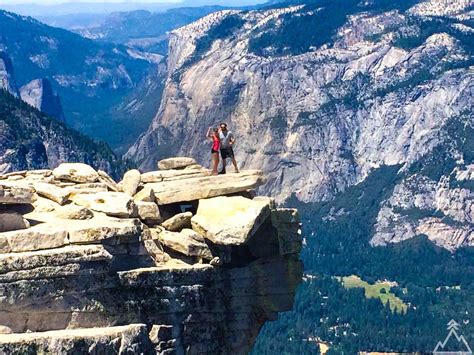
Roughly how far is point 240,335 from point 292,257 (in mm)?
5114

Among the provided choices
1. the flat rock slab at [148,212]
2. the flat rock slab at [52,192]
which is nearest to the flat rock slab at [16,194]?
the flat rock slab at [52,192]

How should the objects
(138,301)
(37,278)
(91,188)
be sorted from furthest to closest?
(91,188) < (138,301) < (37,278)

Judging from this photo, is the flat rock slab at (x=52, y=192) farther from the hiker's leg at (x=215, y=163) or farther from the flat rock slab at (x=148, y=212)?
the hiker's leg at (x=215, y=163)

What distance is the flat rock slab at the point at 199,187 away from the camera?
49562mm

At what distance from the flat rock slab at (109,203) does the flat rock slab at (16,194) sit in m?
2.64

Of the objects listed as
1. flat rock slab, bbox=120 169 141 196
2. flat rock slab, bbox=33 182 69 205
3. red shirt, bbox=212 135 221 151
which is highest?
red shirt, bbox=212 135 221 151

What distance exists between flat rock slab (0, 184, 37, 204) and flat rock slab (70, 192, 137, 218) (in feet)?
8.66

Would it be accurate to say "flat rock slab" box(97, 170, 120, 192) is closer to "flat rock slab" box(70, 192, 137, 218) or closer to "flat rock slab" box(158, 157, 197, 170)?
"flat rock slab" box(70, 192, 137, 218)

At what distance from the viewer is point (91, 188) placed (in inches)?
1922

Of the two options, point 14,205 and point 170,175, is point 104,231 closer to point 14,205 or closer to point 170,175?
point 14,205

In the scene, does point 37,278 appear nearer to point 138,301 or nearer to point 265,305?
point 138,301

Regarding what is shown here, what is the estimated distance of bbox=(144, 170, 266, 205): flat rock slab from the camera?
163ft

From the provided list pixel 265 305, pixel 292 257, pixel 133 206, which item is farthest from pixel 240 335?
pixel 133 206

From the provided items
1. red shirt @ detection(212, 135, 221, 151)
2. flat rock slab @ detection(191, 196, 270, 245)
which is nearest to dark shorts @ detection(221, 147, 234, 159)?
red shirt @ detection(212, 135, 221, 151)
